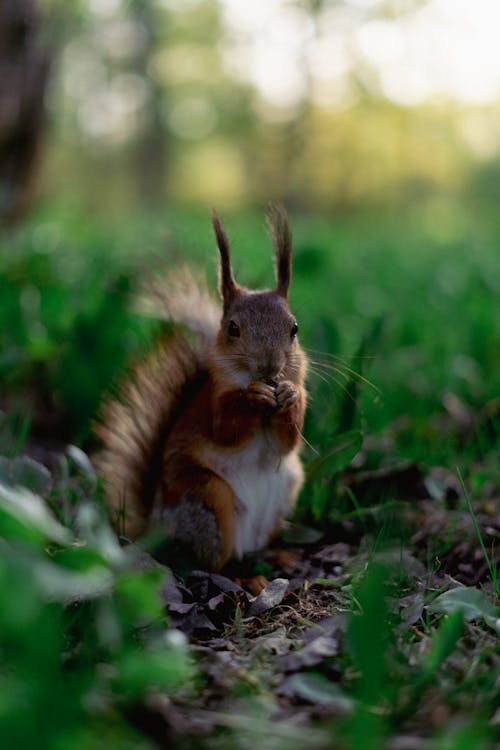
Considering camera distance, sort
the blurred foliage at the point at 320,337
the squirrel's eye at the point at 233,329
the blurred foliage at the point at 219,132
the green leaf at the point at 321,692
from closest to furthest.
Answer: the green leaf at the point at 321,692, the squirrel's eye at the point at 233,329, the blurred foliage at the point at 320,337, the blurred foliage at the point at 219,132

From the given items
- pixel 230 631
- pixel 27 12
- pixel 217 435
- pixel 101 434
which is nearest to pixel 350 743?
pixel 230 631

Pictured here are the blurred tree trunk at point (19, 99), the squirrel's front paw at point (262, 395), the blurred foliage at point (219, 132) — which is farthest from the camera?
the blurred foliage at point (219, 132)

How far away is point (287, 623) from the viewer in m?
1.70

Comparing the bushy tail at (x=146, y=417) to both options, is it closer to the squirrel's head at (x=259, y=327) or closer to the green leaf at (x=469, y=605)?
the squirrel's head at (x=259, y=327)

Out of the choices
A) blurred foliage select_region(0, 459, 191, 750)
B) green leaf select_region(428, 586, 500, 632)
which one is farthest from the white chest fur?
blurred foliage select_region(0, 459, 191, 750)

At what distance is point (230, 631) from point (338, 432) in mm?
875

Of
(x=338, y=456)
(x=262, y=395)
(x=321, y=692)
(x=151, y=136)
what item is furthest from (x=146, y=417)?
(x=151, y=136)

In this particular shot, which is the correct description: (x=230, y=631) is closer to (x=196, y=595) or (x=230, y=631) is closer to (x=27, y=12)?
(x=196, y=595)

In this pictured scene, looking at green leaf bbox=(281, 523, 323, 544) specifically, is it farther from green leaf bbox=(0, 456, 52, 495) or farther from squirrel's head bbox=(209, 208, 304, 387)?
green leaf bbox=(0, 456, 52, 495)

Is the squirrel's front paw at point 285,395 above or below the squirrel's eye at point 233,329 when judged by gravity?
below

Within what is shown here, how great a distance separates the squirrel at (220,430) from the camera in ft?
6.53

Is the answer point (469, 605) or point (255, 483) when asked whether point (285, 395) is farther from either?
point (469, 605)

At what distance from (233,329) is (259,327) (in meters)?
0.07

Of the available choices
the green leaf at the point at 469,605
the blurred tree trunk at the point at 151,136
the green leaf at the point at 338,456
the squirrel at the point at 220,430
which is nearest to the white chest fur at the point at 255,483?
the squirrel at the point at 220,430
